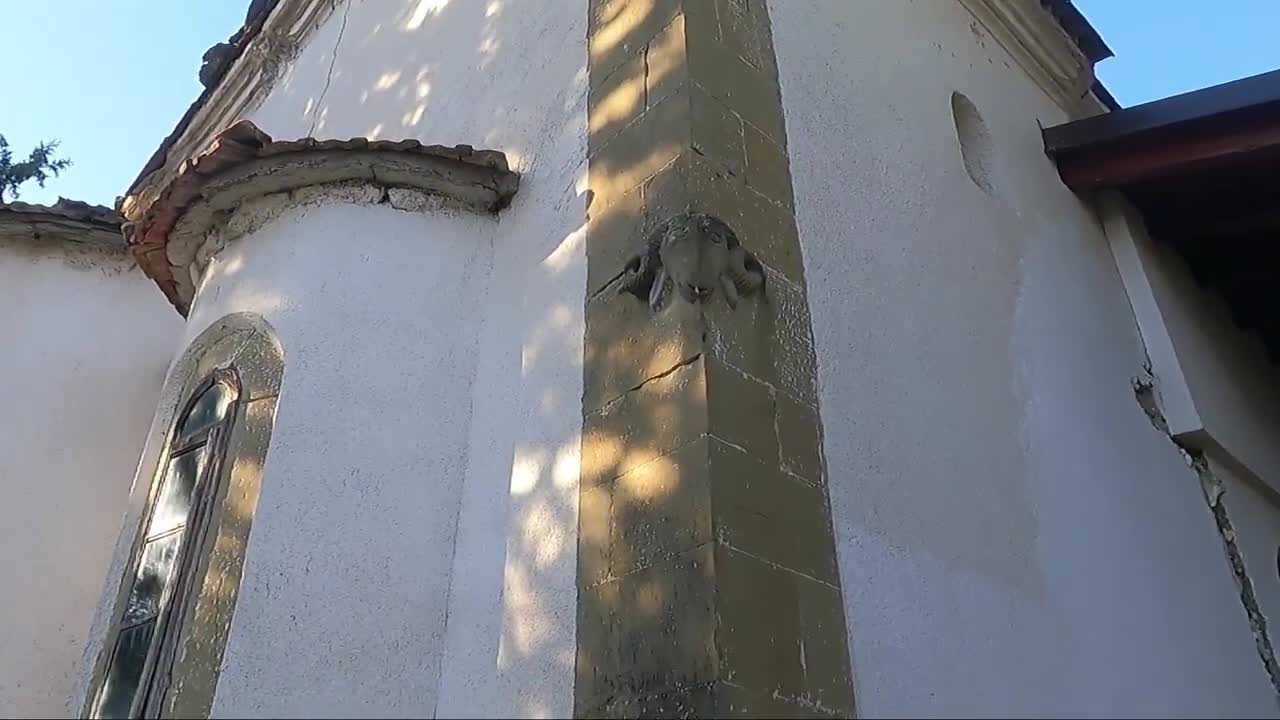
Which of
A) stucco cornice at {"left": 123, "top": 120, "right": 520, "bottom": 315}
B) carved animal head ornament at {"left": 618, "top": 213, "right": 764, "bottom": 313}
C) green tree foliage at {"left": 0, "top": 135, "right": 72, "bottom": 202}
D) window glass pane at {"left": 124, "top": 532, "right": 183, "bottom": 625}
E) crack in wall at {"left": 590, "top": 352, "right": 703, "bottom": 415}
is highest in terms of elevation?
green tree foliage at {"left": 0, "top": 135, "right": 72, "bottom": 202}

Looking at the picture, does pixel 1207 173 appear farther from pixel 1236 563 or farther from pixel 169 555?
pixel 169 555

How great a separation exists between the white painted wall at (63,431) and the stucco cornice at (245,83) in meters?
0.53

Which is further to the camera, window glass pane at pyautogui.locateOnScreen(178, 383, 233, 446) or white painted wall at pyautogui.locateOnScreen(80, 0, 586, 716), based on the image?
window glass pane at pyautogui.locateOnScreen(178, 383, 233, 446)

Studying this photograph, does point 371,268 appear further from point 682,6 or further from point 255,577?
point 682,6

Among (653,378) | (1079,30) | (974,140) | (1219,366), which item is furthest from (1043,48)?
(653,378)

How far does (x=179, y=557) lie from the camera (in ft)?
10.9

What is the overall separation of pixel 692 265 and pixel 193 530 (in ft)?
5.76

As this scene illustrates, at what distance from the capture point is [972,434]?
3.60 metres

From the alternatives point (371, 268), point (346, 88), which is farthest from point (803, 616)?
point (346, 88)

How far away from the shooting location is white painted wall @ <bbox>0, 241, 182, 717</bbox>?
4.53 m

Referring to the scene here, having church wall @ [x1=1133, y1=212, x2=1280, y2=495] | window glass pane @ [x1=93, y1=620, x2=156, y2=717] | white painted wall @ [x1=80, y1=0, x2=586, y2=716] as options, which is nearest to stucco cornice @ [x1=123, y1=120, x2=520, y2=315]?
white painted wall @ [x1=80, y1=0, x2=586, y2=716]

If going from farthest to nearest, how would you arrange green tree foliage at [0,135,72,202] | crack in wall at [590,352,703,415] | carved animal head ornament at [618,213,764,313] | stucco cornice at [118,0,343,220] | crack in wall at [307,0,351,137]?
green tree foliage at [0,135,72,202] → stucco cornice at [118,0,343,220] → crack in wall at [307,0,351,137] → carved animal head ornament at [618,213,764,313] → crack in wall at [590,352,703,415]

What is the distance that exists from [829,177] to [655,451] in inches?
56.8

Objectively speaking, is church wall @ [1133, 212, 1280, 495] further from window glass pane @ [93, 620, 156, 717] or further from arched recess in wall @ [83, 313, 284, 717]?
window glass pane @ [93, 620, 156, 717]
